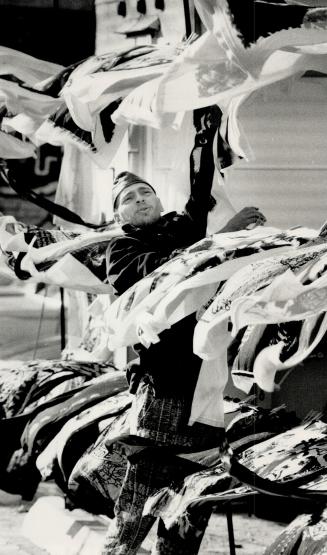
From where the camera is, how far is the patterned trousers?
110 inches

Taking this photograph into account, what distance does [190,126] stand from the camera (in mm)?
3055

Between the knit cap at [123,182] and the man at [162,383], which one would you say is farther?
the knit cap at [123,182]

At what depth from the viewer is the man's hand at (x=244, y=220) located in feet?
9.45

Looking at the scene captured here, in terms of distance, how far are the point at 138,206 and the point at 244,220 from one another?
426mm

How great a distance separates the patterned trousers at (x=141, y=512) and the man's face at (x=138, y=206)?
2.19 ft

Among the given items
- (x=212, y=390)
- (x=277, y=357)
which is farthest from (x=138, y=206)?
(x=277, y=357)

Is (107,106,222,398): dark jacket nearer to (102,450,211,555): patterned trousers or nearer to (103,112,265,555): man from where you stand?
(103,112,265,555): man

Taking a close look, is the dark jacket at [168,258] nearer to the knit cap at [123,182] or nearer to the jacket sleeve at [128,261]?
the jacket sleeve at [128,261]

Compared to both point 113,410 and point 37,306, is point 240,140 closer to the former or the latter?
point 113,410

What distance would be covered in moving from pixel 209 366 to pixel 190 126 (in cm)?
65

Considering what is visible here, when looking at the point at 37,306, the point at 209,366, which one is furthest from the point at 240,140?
the point at 37,306

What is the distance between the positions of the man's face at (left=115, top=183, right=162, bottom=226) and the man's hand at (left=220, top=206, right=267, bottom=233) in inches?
13.9

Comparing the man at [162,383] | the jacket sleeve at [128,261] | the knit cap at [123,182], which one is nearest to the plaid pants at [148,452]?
the man at [162,383]

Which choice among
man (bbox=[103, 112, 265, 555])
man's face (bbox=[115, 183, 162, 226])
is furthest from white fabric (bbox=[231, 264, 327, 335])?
man's face (bbox=[115, 183, 162, 226])
